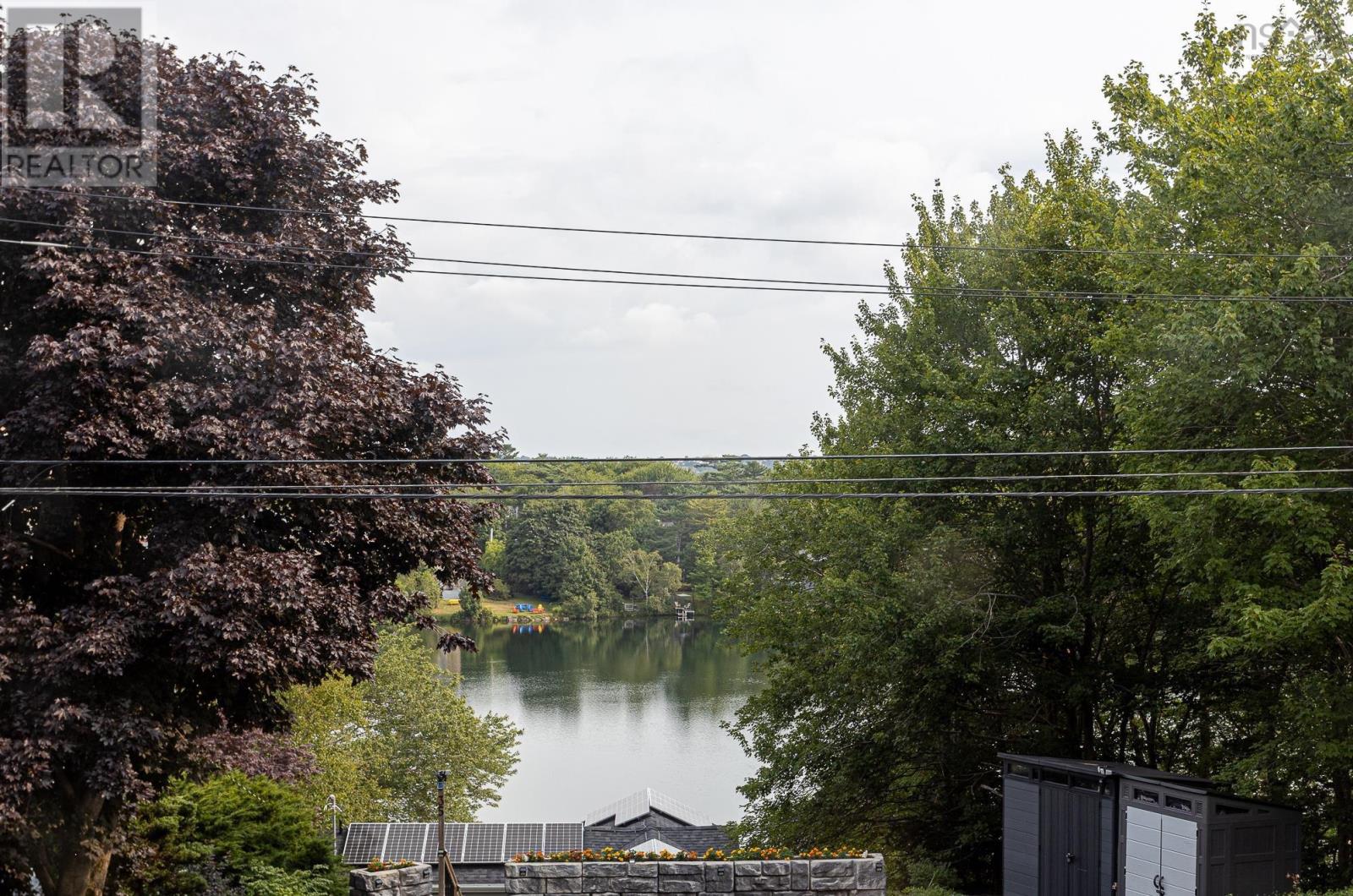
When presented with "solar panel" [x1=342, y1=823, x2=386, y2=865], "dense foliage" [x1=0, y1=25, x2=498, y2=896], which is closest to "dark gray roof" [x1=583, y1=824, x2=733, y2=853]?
"solar panel" [x1=342, y1=823, x2=386, y2=865]

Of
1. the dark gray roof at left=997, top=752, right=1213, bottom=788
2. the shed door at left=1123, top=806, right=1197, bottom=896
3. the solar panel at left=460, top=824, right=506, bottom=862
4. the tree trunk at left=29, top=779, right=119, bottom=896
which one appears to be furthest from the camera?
the solar panel at left=460, top=824, right=506, bottom=862

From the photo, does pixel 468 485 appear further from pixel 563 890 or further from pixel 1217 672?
pixel 1217 672

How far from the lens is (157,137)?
33.2 feet

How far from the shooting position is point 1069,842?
13875mm

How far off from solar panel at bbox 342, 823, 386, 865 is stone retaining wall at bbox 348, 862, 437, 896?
9.53 meters

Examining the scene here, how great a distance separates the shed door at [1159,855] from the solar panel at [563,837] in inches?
505

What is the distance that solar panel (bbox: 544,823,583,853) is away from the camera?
23047mm

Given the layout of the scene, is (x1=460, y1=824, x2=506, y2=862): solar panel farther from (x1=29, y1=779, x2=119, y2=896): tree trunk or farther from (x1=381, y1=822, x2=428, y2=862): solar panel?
(x1=29, y1=779, x2=119, y2=896): tree trunk

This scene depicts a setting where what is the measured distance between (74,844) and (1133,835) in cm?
1105

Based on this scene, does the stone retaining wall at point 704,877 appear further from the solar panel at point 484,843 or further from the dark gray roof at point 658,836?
the dark gray roof at point 658,836

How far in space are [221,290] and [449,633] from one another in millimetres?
4301

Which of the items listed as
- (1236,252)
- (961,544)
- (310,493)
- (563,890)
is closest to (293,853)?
(563,890)

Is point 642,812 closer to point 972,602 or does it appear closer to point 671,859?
point 972,602

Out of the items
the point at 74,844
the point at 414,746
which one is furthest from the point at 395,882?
the point at 414,746
